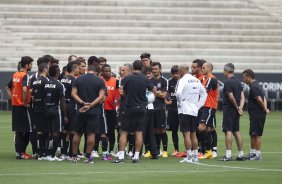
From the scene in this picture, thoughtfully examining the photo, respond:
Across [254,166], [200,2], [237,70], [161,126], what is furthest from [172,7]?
[254,166]

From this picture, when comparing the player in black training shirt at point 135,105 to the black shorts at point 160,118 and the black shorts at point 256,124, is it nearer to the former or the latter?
the black shorts at point 160,118

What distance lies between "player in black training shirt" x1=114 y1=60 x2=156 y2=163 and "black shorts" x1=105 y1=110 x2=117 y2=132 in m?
2.12

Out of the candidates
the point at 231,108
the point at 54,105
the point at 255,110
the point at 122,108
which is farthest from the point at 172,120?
the point at 54,105

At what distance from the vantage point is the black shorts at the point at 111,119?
22.0m

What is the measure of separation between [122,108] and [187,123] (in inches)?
84.1

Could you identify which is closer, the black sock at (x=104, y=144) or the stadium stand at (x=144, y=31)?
the black sock at (x=104, y=144)

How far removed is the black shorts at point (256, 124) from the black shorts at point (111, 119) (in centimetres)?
328

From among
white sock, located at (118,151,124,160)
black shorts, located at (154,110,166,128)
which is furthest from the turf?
black shorts, located at (154,110,166,128)

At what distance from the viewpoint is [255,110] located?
20641mm

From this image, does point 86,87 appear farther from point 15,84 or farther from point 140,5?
point 140,5

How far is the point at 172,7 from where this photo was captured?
160 feet

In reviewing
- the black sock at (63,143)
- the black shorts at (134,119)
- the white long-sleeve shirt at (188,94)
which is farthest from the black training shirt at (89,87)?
the white long-sleeve shirt at (188,94)

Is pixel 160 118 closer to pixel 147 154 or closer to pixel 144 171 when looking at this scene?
pixel 147 154

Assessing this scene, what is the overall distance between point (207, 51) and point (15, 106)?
2632 centimetres
